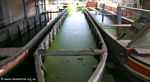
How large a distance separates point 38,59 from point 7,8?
7127 millimetres

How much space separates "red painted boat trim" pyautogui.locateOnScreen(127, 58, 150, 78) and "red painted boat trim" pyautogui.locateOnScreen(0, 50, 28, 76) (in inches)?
71.5

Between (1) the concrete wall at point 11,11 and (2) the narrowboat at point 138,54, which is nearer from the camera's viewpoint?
(2) the narrowboat at point 138,54

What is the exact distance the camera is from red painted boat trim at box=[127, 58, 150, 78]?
11.7 feet

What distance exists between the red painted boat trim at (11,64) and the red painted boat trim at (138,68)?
1816 millimetres

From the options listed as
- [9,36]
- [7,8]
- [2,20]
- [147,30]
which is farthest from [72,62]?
[7,8]

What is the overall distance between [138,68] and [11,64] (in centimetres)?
198

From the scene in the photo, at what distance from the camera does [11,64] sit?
3.38 meters

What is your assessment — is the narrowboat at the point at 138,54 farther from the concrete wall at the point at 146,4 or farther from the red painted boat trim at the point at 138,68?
the concrete wall at the point at 146,4

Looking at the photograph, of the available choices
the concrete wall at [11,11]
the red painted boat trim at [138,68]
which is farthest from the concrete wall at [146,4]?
the red painted boat trim at [138,68]

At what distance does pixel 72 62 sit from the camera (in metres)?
5.11

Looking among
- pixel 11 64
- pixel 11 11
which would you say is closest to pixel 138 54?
pixel 11 64

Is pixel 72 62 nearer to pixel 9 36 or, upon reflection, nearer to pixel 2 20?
pixel 9 36

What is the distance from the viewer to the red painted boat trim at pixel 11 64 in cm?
308

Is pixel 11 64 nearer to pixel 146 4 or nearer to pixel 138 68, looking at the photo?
pixel 138 68
